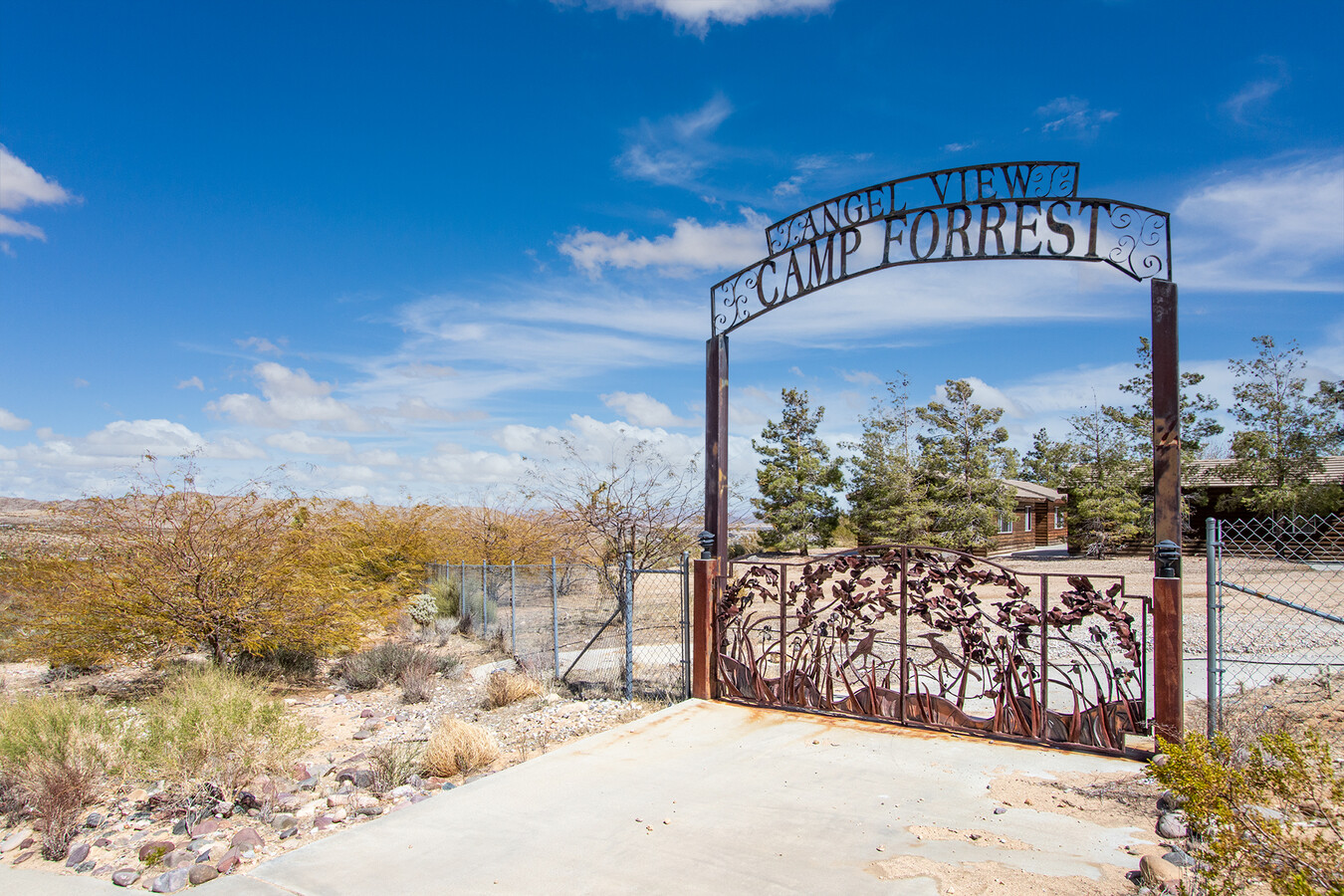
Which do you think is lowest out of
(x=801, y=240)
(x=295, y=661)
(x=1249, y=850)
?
(x=295, y=661)

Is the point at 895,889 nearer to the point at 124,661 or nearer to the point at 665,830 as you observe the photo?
the point at 665,830

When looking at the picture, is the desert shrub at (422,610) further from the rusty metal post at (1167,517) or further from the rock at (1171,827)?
the rock at (1171,827)

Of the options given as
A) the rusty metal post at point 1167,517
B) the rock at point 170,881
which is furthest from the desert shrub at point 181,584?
the rusty metal post at point 1167,517

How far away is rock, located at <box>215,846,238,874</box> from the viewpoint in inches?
164

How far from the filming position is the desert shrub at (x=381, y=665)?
10.6 meters

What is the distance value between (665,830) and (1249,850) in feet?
8.89

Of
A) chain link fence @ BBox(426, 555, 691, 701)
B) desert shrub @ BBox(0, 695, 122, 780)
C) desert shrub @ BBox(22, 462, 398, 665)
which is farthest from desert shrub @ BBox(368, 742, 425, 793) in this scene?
desert shrub @ BBox(22, 462, 398, 665)

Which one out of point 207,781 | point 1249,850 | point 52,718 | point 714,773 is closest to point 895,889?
point 1249,850

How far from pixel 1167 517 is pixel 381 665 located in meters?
9.58

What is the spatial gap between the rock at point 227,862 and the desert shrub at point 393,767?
4.49 feet

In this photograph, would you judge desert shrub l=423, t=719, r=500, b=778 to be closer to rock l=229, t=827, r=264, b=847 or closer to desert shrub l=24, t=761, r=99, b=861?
rock l=229, t=827, r=264, b=847

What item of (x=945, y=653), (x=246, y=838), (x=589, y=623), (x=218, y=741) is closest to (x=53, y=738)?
(x=218, y=741)

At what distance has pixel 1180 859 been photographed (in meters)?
3.62

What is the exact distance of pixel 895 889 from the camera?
356 centimetres
